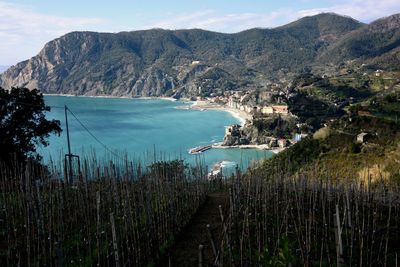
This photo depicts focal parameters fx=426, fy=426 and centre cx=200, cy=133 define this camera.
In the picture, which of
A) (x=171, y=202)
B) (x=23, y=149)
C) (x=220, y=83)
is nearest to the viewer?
(x=171, y=202)

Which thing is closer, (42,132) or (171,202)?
(171,202)

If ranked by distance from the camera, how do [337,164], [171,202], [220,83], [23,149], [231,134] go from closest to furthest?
1. [171,202]
2. [23,149]
3. [337,164]
4. [231,134]
5. [220,83]

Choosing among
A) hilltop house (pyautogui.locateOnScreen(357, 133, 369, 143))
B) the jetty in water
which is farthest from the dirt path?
the jetty in water

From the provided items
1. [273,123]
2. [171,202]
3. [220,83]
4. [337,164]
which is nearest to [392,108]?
[337,164]

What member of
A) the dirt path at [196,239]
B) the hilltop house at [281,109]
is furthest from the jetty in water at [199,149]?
the dirt path at [196,239]

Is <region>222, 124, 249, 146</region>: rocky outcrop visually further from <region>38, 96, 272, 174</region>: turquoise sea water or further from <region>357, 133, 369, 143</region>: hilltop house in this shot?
<region>357, 133, 369, 143</region>: hilltop house

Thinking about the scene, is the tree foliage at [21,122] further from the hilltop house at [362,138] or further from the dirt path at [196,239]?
the hilltop house at [362,138]

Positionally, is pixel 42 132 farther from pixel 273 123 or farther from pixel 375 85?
pixel 375 85
